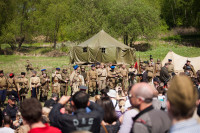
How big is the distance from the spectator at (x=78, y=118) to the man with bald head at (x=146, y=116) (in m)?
0.85

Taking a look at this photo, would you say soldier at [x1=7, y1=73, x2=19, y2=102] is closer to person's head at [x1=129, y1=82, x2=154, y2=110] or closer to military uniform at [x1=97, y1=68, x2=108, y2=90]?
military uniform at [x1=97, y1=68, x2=108, y2=90]

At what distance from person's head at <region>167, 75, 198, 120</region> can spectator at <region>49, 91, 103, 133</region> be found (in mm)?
1539

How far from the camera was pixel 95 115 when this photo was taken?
11.2 feet

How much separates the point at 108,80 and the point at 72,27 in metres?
24.9

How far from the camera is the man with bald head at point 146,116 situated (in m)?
2.57

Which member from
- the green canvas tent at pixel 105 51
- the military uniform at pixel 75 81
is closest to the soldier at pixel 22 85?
the military uniform at pixel 75 81

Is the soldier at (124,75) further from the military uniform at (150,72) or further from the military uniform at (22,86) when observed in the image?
the military uniform at (22,86)

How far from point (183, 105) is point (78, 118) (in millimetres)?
1667

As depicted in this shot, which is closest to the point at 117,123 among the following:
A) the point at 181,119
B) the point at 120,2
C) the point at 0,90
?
the point at 181,119

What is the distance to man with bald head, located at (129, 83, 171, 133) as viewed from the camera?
2.57 meters

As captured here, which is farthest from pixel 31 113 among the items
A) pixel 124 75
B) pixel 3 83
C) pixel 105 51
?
pixel 105 51

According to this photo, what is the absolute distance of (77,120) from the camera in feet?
10.7

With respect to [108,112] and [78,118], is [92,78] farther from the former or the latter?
[78,118]

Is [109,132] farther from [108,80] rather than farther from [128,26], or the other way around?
[128,26]
